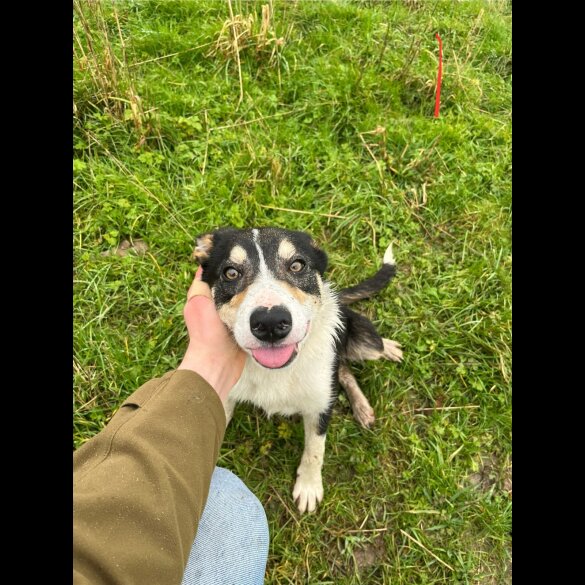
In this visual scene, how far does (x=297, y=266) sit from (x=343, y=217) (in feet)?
5.12

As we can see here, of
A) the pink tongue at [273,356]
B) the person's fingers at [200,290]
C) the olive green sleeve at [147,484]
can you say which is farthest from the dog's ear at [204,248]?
the olive green sleeve at [147,484]

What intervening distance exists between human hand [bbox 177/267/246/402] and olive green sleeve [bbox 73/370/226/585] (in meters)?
0.38

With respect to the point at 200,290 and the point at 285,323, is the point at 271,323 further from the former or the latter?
the point at 200,290

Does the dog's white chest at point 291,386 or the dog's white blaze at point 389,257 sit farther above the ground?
the dog's white blaze at point 389,257

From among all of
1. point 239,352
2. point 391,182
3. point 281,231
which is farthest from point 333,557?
point 391,182

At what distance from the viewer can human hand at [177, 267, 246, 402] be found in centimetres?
250

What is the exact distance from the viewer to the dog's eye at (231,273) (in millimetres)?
2640

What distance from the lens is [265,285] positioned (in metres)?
2.45

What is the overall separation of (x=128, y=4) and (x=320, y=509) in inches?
211

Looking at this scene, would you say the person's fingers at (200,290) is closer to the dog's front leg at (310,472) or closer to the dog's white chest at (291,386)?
the dog's white chest at (291,386)

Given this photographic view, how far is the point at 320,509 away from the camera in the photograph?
3123mm

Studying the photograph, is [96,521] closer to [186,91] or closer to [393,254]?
[393,254]

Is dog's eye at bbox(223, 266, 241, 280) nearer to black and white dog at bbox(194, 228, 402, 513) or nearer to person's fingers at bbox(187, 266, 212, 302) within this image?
black and white dog at bbox(194, 228, 402, 513)

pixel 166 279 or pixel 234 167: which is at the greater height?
pixel 234 167
